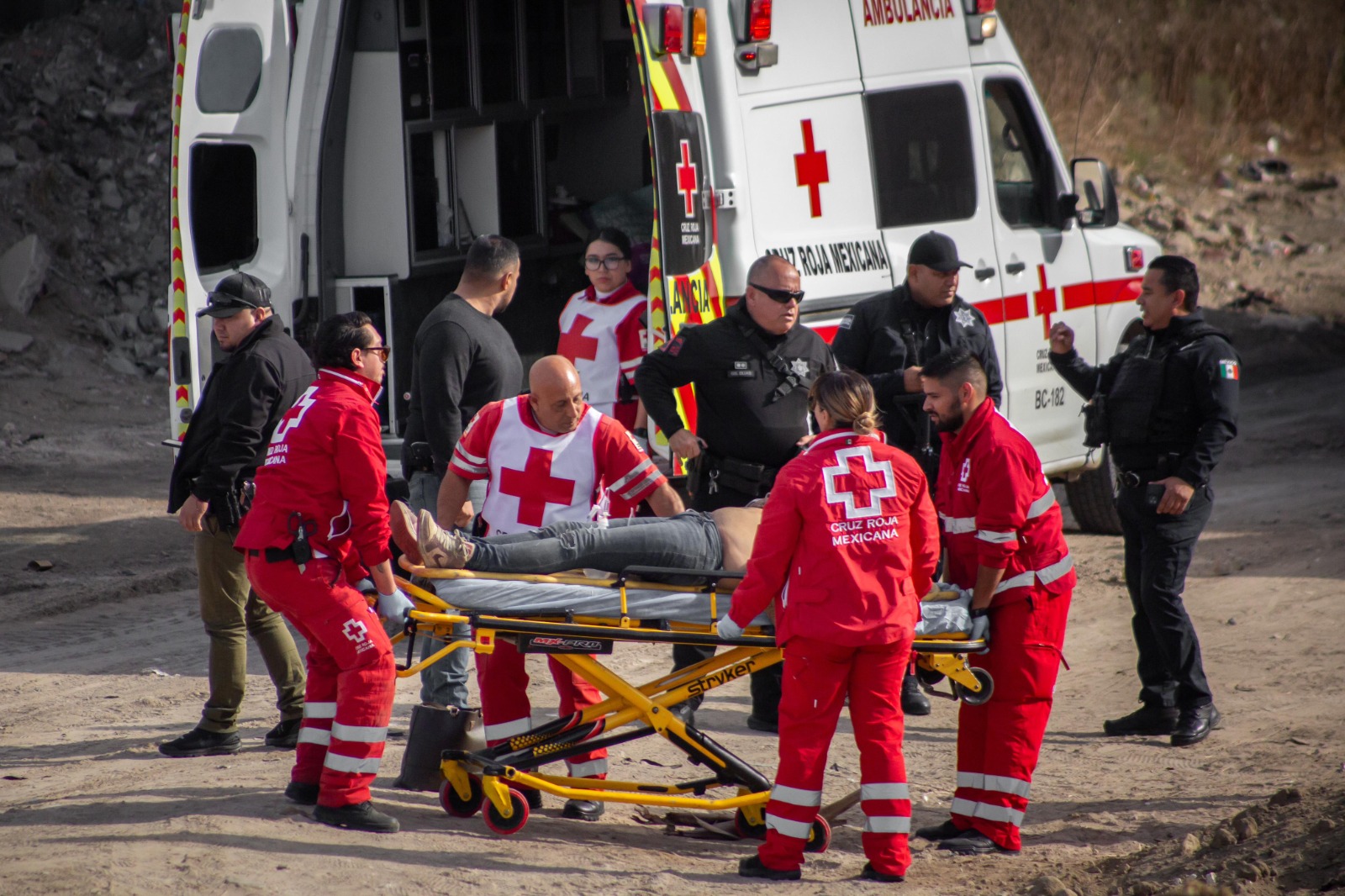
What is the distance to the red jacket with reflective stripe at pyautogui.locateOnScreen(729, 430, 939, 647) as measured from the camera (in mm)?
4359

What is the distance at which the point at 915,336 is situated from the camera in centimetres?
614

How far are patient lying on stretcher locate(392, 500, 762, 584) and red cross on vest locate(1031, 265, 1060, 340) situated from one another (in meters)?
3.38

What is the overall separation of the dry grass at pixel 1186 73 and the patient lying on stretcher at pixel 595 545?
18040 mm

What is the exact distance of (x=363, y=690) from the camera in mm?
4695

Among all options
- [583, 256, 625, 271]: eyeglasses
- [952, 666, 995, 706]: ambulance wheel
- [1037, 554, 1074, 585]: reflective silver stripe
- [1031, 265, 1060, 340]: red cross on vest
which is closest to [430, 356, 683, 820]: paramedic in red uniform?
[952, 666, 995, 706]: ambulance wheel

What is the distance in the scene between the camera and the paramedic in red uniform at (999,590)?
478cm

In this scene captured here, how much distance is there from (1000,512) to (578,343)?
2.62 metres

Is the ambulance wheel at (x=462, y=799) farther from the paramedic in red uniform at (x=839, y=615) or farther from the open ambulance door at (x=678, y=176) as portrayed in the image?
the open ambulance door at (x=678, y=176)

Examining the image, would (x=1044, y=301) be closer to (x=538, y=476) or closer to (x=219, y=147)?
(x=538, y=476)

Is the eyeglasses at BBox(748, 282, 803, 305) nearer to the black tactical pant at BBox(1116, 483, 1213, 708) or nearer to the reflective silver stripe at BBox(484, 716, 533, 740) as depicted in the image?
the black tactical pant at BBox(1116, 483, 1213, 708)

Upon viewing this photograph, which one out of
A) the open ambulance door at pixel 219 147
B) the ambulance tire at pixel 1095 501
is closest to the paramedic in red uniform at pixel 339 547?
the open ambulance door at pixel 219 147

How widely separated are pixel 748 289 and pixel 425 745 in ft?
6.92

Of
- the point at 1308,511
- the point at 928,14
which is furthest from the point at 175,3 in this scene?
the point at 1308,511

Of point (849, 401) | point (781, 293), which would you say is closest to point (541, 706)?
point (781, 293)
